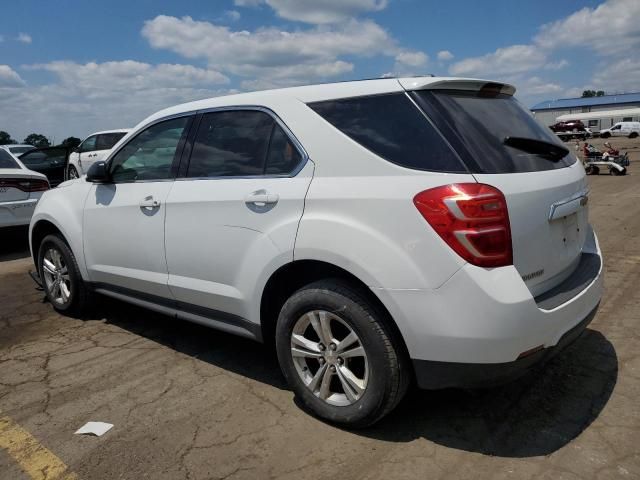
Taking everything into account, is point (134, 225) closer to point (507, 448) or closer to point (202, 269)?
point (202, 269)

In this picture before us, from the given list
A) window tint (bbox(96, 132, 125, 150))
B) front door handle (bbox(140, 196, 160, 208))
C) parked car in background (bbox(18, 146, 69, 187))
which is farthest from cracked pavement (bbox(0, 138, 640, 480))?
window tint (bbox(96, 132, 125, 150))

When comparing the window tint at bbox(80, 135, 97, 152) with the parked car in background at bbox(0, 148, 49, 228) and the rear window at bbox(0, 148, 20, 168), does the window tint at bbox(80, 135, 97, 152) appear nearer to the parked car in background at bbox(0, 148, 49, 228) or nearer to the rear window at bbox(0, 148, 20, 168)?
the rear window at bbox(0, 148, 20, 168)

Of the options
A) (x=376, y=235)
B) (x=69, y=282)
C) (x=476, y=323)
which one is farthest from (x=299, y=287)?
(x=69, y=282)

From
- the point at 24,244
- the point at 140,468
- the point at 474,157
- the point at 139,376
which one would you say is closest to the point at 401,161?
the point at 474,157

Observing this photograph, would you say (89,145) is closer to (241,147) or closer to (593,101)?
(241,147)

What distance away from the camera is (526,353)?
2.43 m

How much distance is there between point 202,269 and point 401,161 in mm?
1494

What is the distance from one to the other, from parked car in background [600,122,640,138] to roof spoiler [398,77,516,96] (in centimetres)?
6306

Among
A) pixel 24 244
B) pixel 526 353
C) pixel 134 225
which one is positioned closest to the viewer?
pixel 526 353

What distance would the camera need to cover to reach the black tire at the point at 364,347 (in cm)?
259

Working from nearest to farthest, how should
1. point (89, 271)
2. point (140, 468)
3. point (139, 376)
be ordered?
point (140, 468)
point (139, 376)
point (89, 271)

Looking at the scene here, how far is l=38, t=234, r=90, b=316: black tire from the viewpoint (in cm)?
457

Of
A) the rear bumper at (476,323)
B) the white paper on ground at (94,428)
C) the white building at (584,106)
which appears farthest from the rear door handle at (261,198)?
the white building at (584,106)

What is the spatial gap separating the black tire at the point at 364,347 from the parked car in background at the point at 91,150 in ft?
48.2
